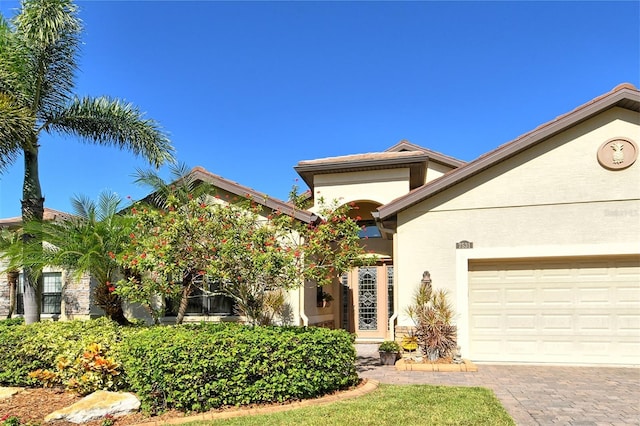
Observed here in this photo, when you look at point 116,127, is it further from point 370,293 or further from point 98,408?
point 370,293

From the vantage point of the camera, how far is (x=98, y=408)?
281 inches

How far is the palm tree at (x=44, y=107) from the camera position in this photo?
11.8 m

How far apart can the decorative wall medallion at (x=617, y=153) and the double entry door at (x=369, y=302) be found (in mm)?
7122

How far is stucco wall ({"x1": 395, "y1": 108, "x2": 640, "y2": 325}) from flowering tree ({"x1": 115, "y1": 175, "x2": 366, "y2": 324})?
2372mm

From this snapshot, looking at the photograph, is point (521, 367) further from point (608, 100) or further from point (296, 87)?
point (296, 87)

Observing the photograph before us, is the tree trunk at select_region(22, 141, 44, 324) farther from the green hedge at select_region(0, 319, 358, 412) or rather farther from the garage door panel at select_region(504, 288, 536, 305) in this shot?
the garage door panel at select_region(504, 288, 536, 305)

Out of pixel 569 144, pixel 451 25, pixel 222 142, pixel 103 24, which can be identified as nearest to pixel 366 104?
pixel 451 25

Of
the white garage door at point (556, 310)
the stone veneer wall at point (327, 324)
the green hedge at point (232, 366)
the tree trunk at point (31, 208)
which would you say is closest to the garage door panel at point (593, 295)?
the white garage door at point (556, 310)

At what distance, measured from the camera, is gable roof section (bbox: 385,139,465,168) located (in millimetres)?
16797

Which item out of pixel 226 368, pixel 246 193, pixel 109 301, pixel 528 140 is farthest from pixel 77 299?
pixel 528 140

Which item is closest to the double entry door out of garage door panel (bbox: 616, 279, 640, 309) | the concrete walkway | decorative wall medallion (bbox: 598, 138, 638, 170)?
the concrete walkway

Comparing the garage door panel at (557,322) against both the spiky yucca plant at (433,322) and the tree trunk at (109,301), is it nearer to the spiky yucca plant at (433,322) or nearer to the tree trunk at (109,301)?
the spiky yucca plant at (433,322)

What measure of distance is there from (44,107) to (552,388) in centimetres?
1429

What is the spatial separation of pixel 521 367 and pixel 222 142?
1439cm
